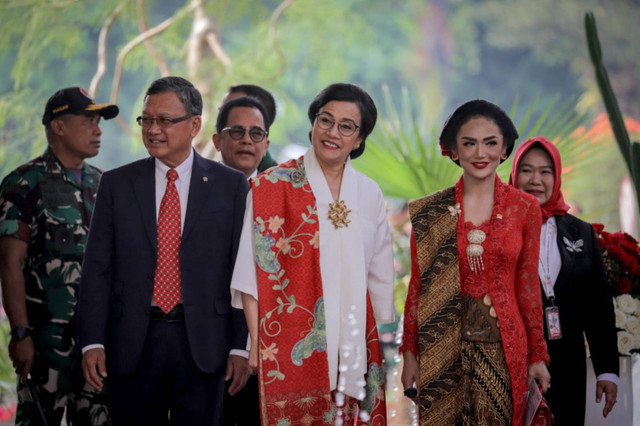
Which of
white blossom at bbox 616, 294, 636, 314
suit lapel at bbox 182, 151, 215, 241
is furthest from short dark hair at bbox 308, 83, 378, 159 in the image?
white blossom at bbox 616, 294, 636, 314

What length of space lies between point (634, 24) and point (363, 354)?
10059 mm

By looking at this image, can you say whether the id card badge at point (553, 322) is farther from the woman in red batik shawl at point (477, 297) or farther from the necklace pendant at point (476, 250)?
the necklace pendant at point (476, 250)

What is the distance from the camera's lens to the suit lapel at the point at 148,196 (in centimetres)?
258

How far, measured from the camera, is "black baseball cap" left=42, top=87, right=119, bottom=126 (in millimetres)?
3561

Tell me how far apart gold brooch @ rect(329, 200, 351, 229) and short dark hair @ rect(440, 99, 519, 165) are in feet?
1.53

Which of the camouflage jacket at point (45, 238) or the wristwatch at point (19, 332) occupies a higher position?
the camouflage jacket at point (45, 238)

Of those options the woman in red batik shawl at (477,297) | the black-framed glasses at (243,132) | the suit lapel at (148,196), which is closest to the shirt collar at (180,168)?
the suit lapel at (148,196)

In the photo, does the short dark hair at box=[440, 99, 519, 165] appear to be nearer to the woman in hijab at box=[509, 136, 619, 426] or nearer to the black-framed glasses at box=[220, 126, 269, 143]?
the woman in hijab at box=[509, 136, 619, 426]

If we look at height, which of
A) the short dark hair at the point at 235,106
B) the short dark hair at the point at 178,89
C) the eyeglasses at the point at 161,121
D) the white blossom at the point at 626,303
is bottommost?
the white blossom at the point at 626,303

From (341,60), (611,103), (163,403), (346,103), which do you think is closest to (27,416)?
(163,403)

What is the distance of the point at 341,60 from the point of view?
415 inches

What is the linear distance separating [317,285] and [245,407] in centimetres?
90

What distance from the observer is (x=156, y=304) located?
2.56 meters

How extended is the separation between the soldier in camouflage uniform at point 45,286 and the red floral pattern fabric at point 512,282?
5.03ft
